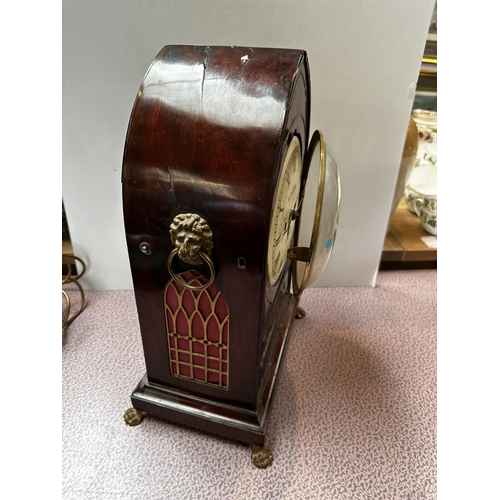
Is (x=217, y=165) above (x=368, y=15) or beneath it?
beneath

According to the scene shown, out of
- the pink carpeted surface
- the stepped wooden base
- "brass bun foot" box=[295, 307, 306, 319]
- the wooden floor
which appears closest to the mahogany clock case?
the stepped wooden base

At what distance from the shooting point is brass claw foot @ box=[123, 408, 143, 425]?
102 centimetres

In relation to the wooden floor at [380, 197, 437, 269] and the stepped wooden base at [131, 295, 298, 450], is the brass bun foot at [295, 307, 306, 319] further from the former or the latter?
the wooden floor at [380, 197, 437, 269]

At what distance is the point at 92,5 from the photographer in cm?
104

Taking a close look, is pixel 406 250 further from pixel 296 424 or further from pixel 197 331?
pixel 197 331

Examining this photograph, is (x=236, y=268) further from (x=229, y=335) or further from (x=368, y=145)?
(x=368, y=145)

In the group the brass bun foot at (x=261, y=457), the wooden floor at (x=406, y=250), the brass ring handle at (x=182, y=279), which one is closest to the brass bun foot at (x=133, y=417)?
the brass bun foot at (x=261, y=457)

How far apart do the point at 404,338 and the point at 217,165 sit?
1.07 meters

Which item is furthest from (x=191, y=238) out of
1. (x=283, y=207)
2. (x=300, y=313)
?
(x=300, y=313)

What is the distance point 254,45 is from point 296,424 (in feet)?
3.61

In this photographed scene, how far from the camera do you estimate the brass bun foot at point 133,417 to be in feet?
3.34

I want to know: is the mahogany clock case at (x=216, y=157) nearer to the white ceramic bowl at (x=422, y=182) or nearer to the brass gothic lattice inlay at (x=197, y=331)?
the brass gothic lattice inlay at (x=197, y=331)

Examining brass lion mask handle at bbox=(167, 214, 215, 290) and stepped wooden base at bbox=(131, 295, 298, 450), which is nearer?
brass lion mask handle at bbox=(167, 214, 215, 290)
